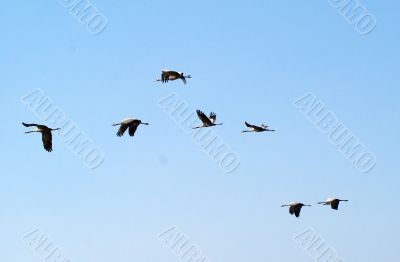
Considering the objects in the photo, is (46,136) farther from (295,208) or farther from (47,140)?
(295,208)

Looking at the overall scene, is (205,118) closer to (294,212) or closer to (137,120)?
(137,120)

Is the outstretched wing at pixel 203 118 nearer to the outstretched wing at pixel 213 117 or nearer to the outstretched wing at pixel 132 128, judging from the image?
the outstretched wing at pixel 213 117

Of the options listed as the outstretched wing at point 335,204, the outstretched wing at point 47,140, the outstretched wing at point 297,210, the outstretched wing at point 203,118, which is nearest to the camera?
the outstretched wing at point 47,140

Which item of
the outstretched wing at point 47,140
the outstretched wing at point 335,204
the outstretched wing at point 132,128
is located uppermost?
the outstretched wing at point 335,204

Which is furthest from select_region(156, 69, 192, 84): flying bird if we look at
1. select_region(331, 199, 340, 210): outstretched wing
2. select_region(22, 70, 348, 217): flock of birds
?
select_region(331, 199, 340, 210): outstretched wing

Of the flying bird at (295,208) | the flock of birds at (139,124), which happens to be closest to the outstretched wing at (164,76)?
the flock of birds at (139,124)

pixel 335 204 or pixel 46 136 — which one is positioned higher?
pixel 335 204

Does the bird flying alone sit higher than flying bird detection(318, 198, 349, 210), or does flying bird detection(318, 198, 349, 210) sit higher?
flying bird detection(318, 198, 349, 210)

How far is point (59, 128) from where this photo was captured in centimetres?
3956

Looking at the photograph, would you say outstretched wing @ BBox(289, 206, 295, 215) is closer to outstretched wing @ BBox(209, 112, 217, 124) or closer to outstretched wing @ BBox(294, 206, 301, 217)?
outstretched wing @ BBox(294, 206, 301, 217)

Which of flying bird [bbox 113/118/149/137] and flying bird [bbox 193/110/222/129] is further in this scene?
flying bird [bbox 193/110/222/129]

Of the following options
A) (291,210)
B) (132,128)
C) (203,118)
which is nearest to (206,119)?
(203,118)

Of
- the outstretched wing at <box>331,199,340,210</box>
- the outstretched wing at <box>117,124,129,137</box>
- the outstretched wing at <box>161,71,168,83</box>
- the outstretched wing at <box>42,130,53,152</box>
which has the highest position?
the outstretched wing at <box>331,199,340,210</box>

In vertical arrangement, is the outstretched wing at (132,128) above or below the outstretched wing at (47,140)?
above
